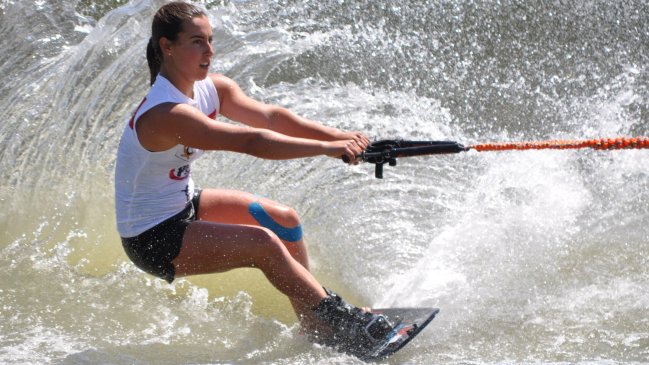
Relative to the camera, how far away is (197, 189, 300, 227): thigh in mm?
3721

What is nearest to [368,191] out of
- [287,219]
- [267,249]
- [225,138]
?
[287,219]

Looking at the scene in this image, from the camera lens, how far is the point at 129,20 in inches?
220

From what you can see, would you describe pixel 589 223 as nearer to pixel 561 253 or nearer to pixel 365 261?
pixel 561 253

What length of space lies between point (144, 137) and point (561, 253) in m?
2.11

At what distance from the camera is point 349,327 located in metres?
3.48

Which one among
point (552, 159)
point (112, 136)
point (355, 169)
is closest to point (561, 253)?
point (552, 159)

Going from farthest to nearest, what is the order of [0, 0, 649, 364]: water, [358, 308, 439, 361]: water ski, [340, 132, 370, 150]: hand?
[0, 0, 649, 364]: water < [358, 308, 439, 361]: water ski < [340, 132, 370, 150]: hand

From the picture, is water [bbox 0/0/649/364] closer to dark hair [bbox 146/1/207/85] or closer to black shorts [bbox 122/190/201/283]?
black shorts [bbox 122/190/201/283]

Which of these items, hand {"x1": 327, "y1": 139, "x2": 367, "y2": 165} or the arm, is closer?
hand {"x1": 327, "y1": 139, "x2": 367, "y2": 165}

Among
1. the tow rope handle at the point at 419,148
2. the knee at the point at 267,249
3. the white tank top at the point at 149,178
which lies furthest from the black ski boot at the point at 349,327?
the white tank top at the point at 149,178

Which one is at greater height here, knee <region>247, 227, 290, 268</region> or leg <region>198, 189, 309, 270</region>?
leg <region>198, 189, 309, 270</region>

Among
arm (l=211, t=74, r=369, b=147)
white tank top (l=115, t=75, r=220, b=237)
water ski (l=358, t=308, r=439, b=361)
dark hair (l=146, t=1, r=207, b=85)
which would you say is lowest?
water ski (l=358, t=308, r=439, b=361)

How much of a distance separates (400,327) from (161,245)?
95 centimetres

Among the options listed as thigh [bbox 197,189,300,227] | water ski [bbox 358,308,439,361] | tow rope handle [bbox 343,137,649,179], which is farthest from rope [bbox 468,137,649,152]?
thigh [bbox 197,189,300,227]
